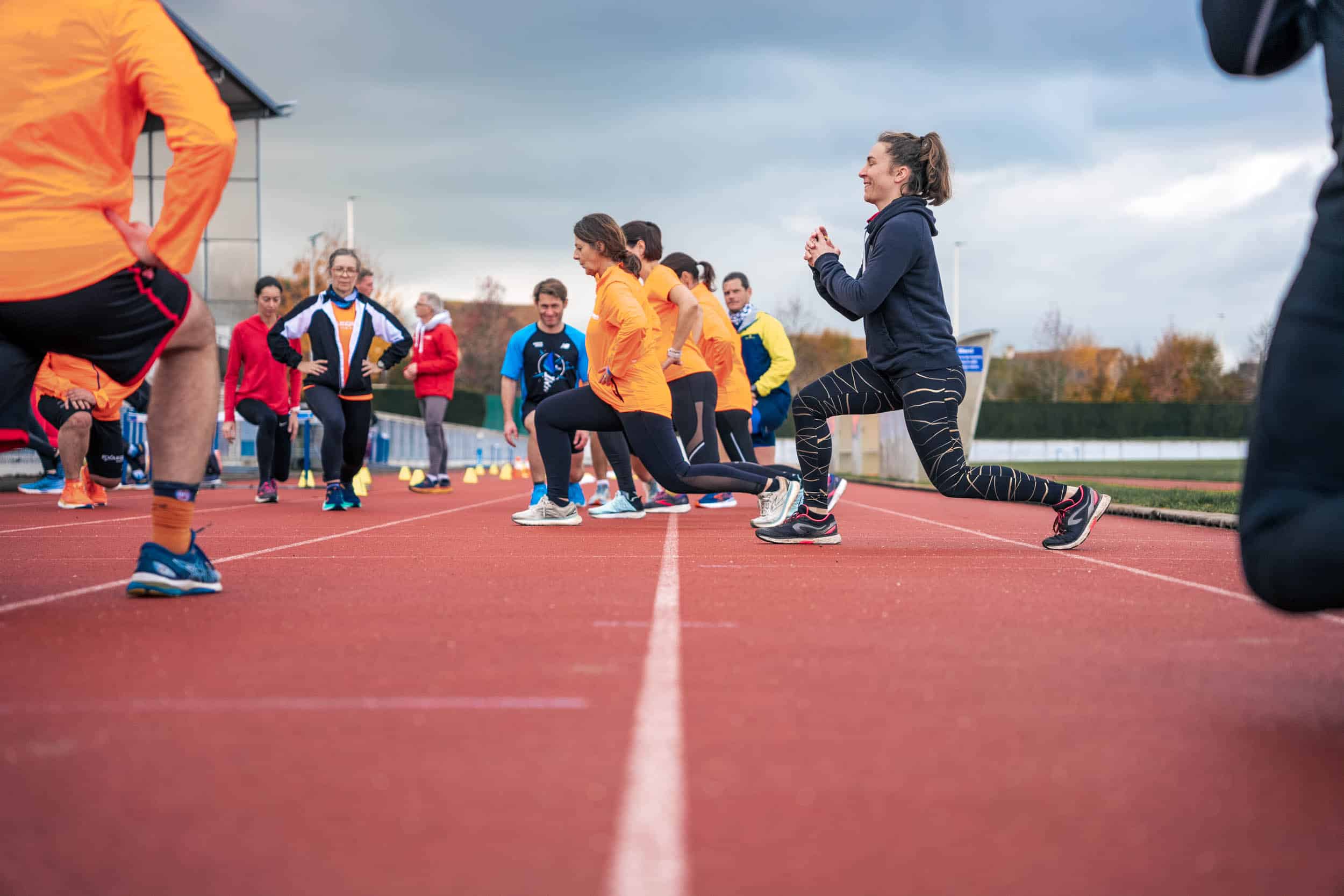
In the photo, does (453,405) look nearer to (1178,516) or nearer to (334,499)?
(334,499)

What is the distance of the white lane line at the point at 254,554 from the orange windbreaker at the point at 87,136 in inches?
52.4

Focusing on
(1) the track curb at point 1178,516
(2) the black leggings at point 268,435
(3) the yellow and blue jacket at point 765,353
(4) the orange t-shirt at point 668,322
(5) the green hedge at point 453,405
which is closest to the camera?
(1) the track curb at point 1178,516

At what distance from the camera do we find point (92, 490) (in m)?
11.9

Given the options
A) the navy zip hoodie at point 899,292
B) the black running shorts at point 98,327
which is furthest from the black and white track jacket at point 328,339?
the black running shorts at point 98,327

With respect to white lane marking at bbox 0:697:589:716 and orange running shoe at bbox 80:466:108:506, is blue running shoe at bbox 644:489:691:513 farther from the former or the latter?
white lane marking at bbox 0:697:589:716

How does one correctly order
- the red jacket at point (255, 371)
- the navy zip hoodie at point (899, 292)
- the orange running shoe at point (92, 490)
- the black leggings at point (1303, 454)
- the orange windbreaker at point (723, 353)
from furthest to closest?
the red jacket at point (255, 371) < the orange running shoe at point (92, 490) < the orange windbreaker at point (723, 353) < the navy zip hoodie at point (899, 292) < the black leggings at point (1303, 454)

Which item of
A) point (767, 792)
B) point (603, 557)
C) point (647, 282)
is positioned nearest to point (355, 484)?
point (647, 282)

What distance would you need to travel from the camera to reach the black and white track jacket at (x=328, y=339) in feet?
35.4

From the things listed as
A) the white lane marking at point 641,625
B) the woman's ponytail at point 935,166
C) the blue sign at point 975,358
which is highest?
the woman's ponytail at point 935,166

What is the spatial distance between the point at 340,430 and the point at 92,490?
2.84m

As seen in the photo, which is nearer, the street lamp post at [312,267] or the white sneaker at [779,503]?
the white sneaker at [779,503]

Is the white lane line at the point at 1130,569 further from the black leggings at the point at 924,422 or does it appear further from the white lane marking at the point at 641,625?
the white lane marking at the point at 641,625

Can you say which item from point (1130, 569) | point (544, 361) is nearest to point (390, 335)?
point (544, 361)

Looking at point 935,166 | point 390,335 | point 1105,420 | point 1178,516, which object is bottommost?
point 1178,516
